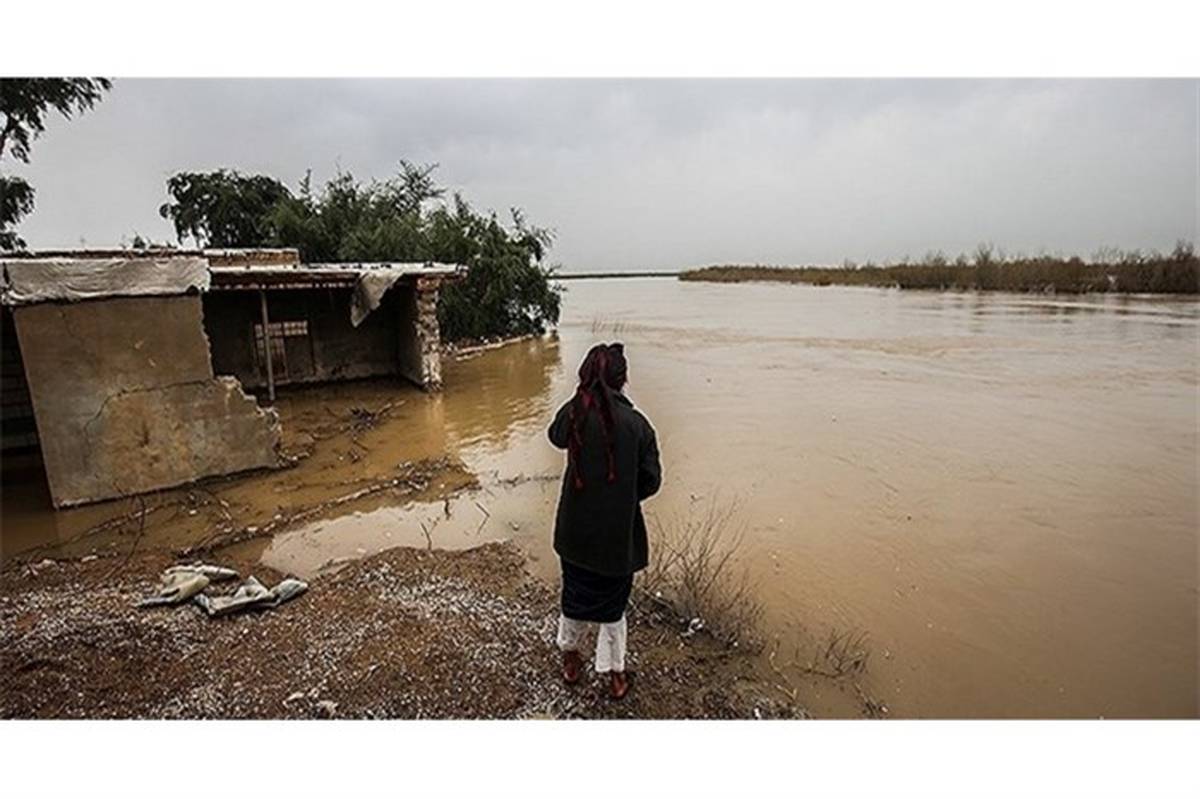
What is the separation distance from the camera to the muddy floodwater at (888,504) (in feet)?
12.3

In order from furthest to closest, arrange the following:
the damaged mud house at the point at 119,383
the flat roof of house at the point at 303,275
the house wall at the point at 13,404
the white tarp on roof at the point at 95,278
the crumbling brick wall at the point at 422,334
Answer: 1. the crumbling brick wall at the point at 422,334
2. the flat roof of house at the point at 303,275
3. the house wall at the point at 13,404
4. the damaged mud house at the point at 119,383
5. the white tarp on roof at the point at 95,278

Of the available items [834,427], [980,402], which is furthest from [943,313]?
[834,427]

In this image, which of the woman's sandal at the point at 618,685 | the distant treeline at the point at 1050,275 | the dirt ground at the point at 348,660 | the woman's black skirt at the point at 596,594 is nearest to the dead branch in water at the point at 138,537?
the dirt ground at the point at 348,660

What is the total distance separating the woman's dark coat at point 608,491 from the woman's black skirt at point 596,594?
3.2 inches

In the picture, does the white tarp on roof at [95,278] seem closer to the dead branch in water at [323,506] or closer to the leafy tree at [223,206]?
the dead branch in water at [323,506]

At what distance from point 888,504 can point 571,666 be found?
4306mm

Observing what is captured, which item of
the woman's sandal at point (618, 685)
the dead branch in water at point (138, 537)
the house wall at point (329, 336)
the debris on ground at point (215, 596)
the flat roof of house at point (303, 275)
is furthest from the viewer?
the house wall at point (329, 336)

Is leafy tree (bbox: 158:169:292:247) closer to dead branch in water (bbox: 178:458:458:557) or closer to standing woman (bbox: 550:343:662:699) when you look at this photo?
dead branch in water (bbox: 178:458:458:557)

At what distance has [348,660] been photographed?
3.31m

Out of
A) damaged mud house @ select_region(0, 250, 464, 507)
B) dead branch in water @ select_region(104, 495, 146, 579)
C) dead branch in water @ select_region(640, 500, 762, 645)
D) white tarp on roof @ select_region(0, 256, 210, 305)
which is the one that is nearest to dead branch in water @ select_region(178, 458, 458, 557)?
dead branch in water @ select_region(104, 495, 146, 579)

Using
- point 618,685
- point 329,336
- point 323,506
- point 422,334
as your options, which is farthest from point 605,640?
point 329,336

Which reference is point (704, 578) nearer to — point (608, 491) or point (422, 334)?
point (608, 491)

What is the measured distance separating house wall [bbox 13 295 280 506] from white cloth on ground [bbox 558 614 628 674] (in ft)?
17.6

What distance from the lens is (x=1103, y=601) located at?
14.2 feet
